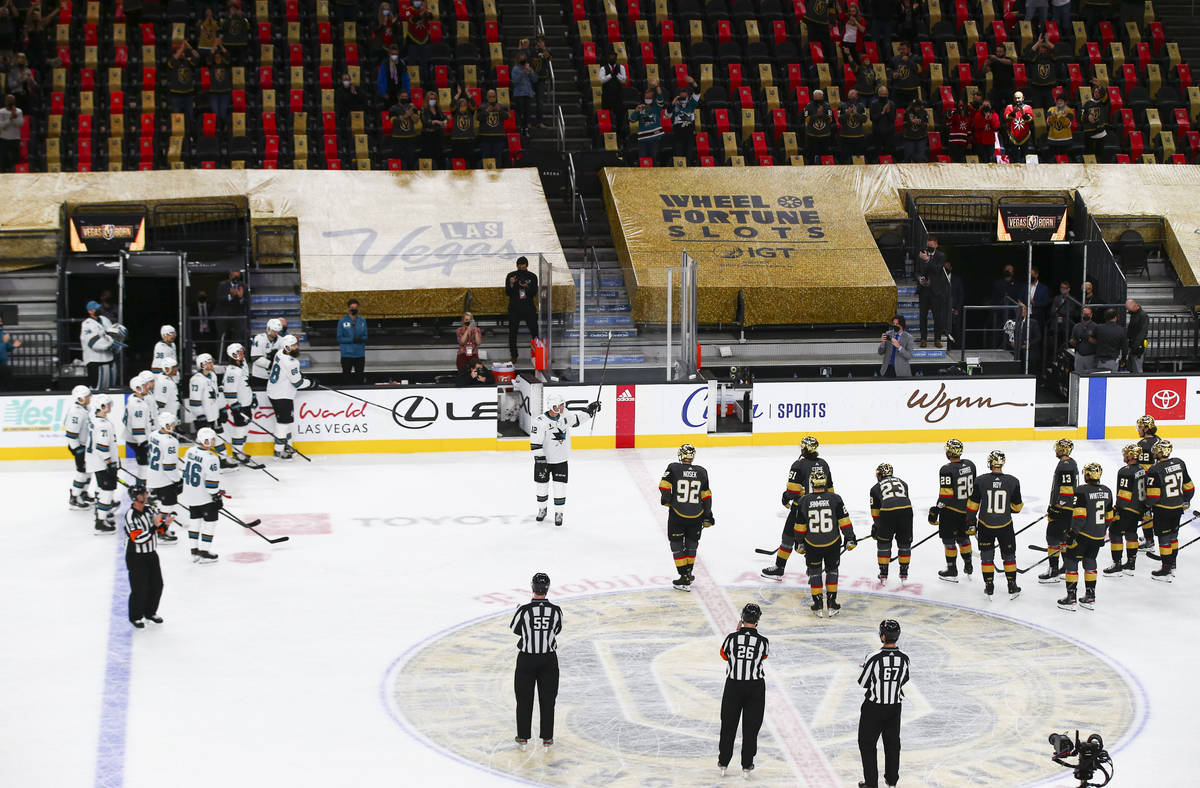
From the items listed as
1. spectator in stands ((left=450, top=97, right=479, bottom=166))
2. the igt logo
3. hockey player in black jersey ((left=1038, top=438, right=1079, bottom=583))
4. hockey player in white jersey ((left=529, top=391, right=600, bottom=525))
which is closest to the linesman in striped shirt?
hockey player in white jersey ((left=529, top=391, right=600, bottom=525))

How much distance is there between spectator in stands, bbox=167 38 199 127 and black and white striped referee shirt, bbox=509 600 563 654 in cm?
1879

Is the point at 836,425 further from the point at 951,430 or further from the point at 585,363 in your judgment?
the point at 585,363

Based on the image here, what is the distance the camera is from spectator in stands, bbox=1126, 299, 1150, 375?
2298 cm

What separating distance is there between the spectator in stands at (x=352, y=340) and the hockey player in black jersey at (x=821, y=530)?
393 inches

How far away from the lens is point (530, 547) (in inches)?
652

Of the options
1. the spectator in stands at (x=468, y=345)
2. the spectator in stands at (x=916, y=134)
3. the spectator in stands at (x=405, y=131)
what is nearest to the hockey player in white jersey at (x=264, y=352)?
the spectator in stands at (x=468, y=345)

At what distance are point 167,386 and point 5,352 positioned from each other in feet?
13.0

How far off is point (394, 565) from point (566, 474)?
2.46 metres

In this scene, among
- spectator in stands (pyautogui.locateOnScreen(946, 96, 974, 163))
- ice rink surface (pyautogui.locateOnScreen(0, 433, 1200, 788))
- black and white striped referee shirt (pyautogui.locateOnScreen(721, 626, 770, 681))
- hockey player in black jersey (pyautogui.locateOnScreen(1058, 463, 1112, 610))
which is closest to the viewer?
black and white striped referee shirt (pyautogui.locateOnScreen(721, 626, 770, 681))

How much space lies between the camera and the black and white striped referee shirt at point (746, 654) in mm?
10109

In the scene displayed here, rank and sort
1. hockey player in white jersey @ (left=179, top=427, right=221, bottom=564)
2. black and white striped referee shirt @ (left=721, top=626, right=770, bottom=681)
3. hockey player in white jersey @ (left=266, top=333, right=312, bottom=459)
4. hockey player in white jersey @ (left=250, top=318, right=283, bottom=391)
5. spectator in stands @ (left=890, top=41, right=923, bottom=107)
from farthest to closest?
spectator in stands @ (left=890, top=41, right=923, bottom=107), hockey player in white jersey @ (left=250, top=318, right=283, bottom=391), hockey player in white jersey @ (left=266, top=333, right=312, bottom=459), hockey player in white jersey @ (left=179, top=427, right=221, bottom=564), black and white striped referee shirt @ (left=721, top=626, right=770, bottom=681)

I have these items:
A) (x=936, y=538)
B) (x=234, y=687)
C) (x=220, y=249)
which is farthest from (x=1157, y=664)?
(x=220, y=249)

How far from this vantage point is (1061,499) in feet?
47.8

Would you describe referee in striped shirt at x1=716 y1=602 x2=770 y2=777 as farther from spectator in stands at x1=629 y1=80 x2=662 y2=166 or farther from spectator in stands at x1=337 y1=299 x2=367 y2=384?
spectator in stands at x1=629 y1=80 x2=662 y2=166
